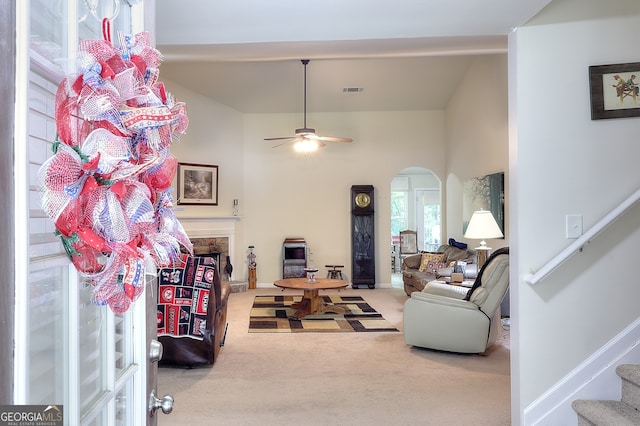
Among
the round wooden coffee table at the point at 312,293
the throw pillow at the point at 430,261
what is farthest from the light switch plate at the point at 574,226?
the throw pillow at the point at 430,261

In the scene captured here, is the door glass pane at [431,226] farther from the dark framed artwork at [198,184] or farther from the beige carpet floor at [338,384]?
the beige carpet floor at [338,384]

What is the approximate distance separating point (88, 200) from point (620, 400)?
8.96ft

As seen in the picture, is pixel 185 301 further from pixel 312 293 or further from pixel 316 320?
pixel 312 293

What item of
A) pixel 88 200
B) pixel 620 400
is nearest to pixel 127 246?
pixel 88 200

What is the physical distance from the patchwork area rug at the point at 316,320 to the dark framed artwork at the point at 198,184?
2.08 meters

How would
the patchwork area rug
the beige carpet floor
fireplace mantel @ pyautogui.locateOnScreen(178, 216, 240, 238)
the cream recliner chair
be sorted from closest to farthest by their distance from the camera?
1. the beige carpet floor
2. the cream recliner chair
3. the patchwork area rug
4. fireplace mantel @ pyautogui.locateOnScreen(178, 216, 240, 238)

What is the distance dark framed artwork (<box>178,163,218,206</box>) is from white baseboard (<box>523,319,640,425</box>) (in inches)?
249

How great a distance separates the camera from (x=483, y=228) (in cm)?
485

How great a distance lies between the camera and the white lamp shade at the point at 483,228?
189 inches

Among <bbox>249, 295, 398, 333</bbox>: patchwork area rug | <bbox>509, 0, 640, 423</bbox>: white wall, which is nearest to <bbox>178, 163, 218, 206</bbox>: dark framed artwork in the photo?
<bbox>249, 295, 398, 333</bbox>: patchwork area rug

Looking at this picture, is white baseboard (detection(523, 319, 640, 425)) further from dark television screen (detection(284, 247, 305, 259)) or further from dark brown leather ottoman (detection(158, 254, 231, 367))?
dark television screen (detection(284, 247, 305, 259))

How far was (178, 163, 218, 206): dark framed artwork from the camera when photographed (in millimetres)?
7645

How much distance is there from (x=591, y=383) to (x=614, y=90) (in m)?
1.55

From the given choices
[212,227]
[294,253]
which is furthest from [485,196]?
[212,227]
